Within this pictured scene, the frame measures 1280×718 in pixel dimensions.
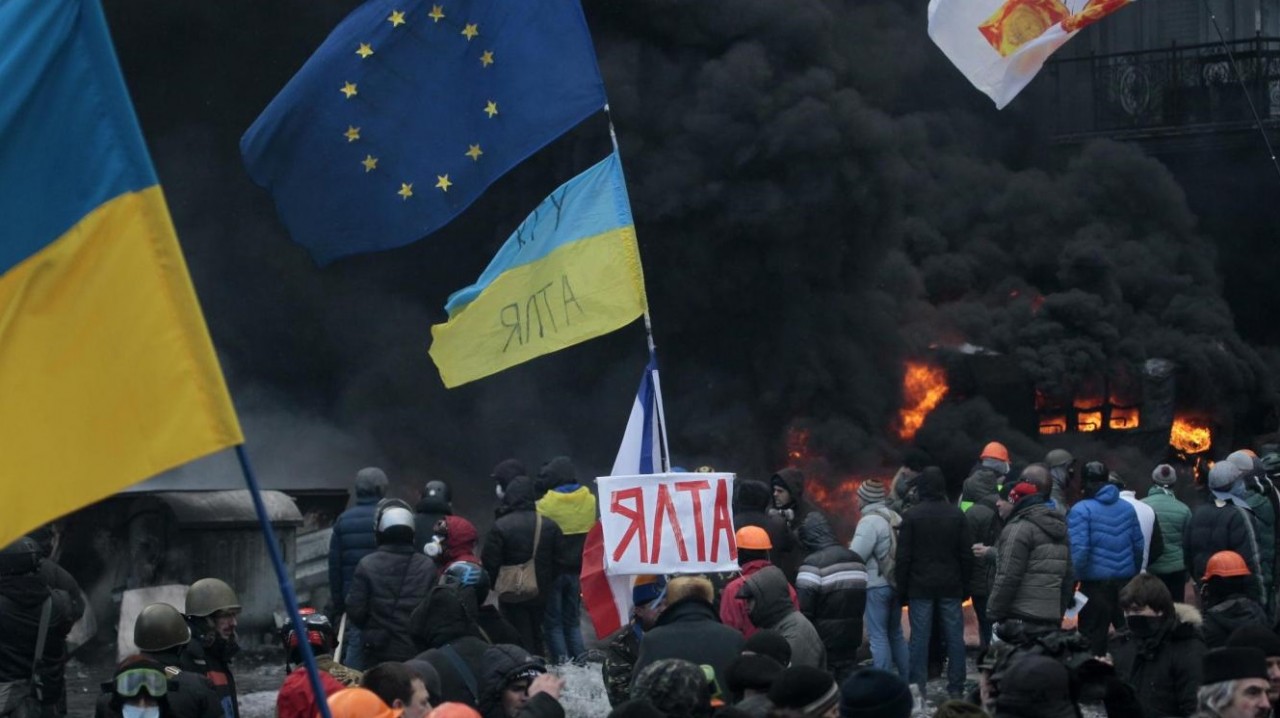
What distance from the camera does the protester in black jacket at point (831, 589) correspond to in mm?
8289

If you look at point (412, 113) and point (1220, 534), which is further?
point (1220, 534)

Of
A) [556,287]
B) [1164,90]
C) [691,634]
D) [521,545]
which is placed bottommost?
[691,634]

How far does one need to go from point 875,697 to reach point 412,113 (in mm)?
4183

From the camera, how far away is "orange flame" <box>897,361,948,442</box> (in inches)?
755

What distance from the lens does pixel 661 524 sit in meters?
7.03

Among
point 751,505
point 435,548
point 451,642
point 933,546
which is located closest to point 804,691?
point 451,642

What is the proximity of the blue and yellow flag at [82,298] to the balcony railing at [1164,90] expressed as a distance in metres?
17.6

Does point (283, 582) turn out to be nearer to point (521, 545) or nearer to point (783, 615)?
point (783, 615)

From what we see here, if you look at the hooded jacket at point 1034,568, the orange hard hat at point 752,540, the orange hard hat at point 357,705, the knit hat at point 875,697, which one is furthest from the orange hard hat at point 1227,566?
the orange hard hat at point 357,705

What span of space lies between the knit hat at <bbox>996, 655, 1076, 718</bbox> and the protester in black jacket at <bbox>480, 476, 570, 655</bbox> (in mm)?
5350

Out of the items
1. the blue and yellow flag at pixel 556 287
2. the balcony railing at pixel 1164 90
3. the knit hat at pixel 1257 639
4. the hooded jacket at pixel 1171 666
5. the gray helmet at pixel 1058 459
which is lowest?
the hooded jacket at pixel 1171 666

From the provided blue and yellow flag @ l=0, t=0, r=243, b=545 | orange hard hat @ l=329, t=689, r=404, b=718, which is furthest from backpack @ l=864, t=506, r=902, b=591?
blue and yellow flag @ l=0, t=0, r=243, b=545

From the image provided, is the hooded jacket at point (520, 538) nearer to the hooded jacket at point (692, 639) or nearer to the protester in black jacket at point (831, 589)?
the protester in black jacket at point (831, 589)

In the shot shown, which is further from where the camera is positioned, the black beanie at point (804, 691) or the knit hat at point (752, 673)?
the knit hat at point (752, 673)
